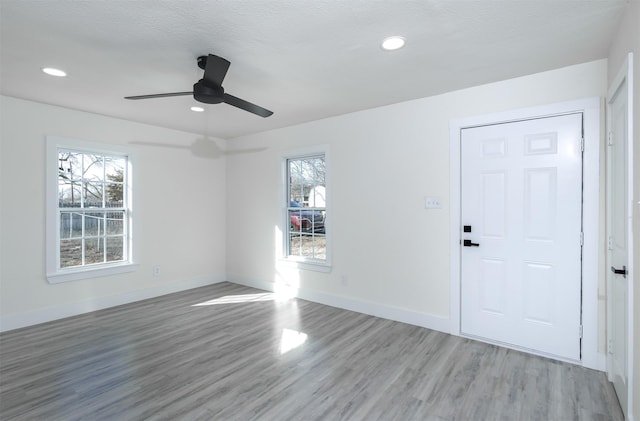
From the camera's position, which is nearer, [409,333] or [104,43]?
[104,43]

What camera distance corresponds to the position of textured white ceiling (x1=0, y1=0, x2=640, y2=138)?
192 cm

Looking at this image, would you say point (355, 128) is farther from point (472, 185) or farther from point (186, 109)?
point (186, 109)

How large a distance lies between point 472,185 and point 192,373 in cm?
305

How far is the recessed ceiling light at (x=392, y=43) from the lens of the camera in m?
2.26

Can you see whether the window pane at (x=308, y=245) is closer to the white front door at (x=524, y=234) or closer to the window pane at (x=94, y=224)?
the white front door at (x=524, y=234)

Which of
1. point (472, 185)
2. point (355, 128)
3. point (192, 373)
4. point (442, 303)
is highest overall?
point (355, 128)

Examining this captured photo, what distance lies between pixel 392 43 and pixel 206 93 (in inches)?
55.1

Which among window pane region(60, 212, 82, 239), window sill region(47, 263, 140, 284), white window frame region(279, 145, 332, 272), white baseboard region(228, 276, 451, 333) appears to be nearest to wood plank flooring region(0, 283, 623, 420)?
white baseboard region(228, 276, 451, 333)

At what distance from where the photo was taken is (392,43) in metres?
2.32

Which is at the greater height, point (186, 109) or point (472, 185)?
point (186, 109)

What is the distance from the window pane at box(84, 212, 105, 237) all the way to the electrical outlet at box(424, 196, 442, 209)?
4127 millimetres

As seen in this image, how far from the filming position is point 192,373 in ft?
8.47

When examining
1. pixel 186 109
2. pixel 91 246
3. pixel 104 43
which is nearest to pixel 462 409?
pixel 104 43

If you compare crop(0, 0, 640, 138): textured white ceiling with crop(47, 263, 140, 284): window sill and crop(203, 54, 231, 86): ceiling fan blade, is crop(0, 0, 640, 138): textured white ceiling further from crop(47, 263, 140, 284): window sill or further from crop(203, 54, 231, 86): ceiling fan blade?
crop(47, 263, 140, 284): window sill
